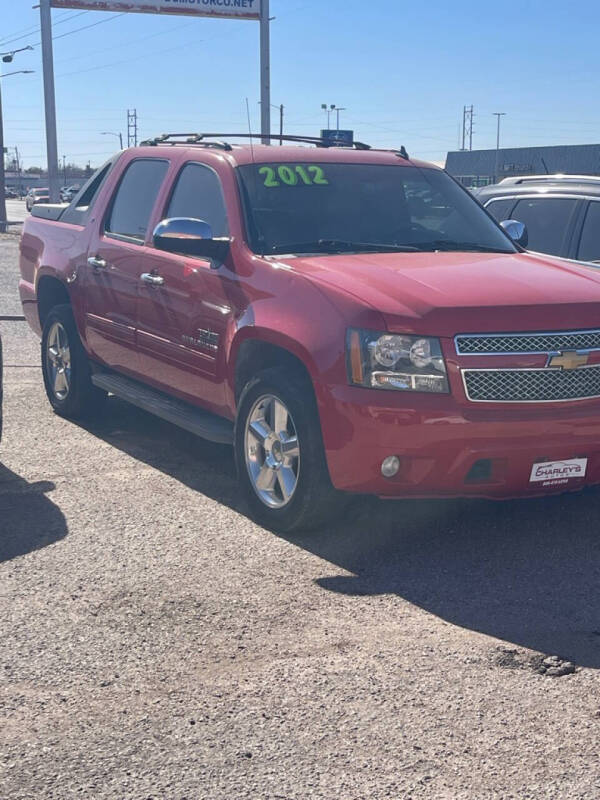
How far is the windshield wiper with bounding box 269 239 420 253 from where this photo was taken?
5.93 metres

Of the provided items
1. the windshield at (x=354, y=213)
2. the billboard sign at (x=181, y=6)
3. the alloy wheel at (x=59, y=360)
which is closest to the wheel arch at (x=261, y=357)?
the windshield at (x=354, y=213)

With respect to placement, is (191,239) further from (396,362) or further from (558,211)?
(558,211)

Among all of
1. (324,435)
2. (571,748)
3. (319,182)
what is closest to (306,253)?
(319,182)

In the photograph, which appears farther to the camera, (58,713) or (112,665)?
(112,665)

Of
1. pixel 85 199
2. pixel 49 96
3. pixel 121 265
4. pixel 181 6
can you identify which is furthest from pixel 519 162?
pixel 121 265

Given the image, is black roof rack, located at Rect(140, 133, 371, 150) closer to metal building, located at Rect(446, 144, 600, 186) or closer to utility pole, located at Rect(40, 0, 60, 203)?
utility pole, located at Rect(40, 0, 60, 203)

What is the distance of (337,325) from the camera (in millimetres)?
5016

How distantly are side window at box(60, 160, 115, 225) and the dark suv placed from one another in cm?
292

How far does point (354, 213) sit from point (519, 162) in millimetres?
62776

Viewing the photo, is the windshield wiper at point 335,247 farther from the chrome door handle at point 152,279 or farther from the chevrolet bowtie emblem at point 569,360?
the chevrolet bowtie emblem at point 569,360

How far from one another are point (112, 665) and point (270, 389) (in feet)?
6.06

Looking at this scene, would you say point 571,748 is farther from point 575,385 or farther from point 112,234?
point 112,234

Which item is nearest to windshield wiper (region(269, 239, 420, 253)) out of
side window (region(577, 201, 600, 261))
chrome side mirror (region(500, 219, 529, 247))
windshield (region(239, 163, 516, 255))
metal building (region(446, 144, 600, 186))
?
windshield (region(239, 163, 516, 255))

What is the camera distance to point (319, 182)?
632 cm
